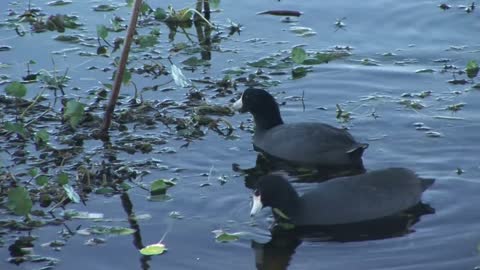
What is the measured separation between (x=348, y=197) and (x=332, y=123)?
164cm

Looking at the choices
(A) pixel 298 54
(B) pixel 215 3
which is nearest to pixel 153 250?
(A) pixel 298 54

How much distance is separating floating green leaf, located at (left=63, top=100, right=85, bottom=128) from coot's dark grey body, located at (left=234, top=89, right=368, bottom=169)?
1.27m

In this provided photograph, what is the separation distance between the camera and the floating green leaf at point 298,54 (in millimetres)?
10102

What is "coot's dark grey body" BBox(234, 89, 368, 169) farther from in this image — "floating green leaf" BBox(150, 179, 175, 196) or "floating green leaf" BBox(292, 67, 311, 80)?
"floating green leaf" BBox(150, 179, 175, 196)

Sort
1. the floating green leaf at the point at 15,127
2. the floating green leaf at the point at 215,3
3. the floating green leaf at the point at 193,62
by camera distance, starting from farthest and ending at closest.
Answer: the floating green leaf at the point at 215,3 < the floating green leaf at the point at 193,62 < the floating green leaf at the point at 15,127

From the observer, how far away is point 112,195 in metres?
8.11

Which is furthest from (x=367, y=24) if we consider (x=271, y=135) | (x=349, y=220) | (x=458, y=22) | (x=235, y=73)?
(x=349, y=220)

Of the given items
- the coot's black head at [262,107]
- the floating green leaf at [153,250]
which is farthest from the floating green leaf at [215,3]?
the floating green leaf at [153,250]

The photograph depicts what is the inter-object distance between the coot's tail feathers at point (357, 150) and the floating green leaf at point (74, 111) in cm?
195

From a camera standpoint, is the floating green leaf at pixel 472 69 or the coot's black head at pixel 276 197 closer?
the coot's black head at pixel 276 197

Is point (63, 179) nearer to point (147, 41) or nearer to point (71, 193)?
point (71, 193)

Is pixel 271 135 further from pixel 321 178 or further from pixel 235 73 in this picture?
pixel 235 73

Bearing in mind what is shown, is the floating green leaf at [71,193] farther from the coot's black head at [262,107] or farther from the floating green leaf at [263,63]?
the floating green leaf at [263,63]

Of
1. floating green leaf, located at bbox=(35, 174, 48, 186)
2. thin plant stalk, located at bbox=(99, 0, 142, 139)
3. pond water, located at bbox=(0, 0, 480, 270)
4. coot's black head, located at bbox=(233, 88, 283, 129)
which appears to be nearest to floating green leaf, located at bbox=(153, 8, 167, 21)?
pond water, located at bbox=(0, 0, 480, 270)
